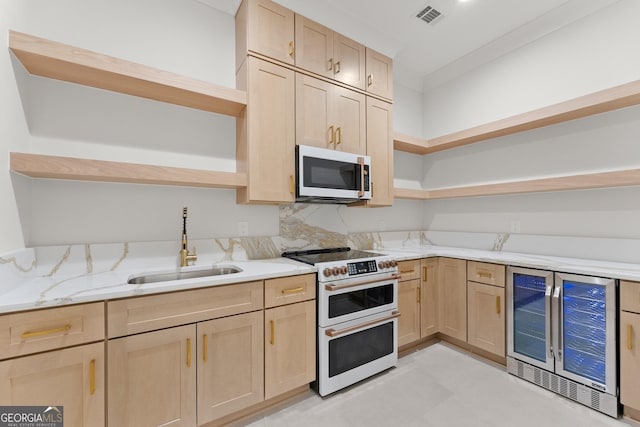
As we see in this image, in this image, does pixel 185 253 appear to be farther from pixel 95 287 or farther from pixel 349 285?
pixel 349 285

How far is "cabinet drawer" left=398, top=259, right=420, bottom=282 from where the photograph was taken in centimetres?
253

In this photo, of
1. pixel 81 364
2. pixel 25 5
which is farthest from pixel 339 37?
pixel 81 364

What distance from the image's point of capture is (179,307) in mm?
1494

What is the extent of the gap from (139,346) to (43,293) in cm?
50

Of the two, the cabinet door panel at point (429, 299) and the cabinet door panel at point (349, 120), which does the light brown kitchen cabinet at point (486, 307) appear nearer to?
the cabinet door panel at point (429, 299)

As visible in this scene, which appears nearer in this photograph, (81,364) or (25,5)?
(81,364)

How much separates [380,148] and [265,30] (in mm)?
1448

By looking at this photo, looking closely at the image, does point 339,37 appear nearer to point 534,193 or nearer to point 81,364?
point 534,193

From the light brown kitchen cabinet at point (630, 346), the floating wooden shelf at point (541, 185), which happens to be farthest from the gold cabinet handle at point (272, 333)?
the light brown kitchen cabinet at point (630, 346)

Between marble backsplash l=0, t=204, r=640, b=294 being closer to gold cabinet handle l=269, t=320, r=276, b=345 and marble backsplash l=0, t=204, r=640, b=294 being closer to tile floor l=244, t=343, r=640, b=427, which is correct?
gold cabinet handle l=269, t=320, r=276, b=345

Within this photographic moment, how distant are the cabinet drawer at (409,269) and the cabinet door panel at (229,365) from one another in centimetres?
139

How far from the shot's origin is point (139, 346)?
1.40m

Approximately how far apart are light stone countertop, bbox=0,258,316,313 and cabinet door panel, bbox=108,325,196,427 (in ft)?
0.79

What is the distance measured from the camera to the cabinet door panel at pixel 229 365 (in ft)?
5.14
